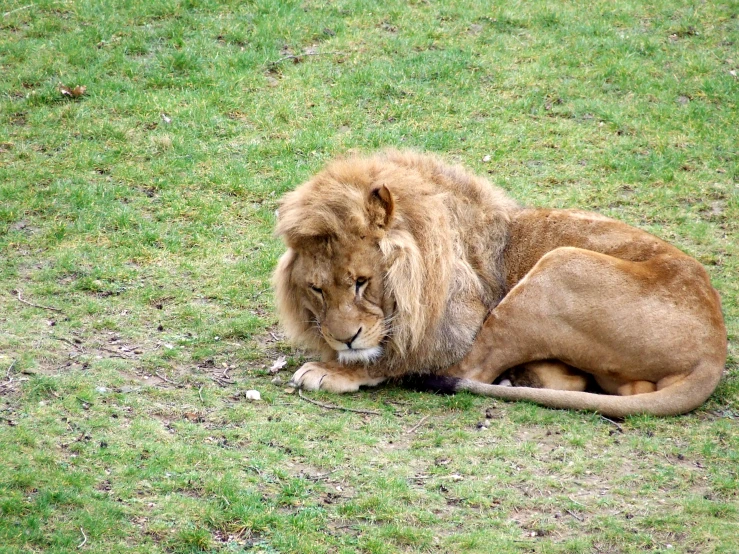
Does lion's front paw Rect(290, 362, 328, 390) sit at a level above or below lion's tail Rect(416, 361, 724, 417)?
above

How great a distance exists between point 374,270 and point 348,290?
197 mm

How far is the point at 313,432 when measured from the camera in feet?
18.6

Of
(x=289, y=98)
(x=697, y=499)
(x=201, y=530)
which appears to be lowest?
(x=697, y=499)

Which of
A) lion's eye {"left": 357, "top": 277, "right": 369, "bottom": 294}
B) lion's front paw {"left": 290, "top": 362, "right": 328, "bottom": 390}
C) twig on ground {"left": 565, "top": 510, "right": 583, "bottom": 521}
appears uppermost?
lion's eye {"left": 357, "top": 277, "right": 369, "bottom": 294}

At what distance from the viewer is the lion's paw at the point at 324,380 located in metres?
6.29

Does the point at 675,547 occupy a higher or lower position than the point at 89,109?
lower

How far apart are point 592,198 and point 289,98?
3348mm

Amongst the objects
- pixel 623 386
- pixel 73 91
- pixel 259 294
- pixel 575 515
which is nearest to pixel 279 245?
pixel 259 294

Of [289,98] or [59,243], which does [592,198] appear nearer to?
[289,98]

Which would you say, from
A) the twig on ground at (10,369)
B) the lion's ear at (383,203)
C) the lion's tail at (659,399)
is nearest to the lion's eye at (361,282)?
the lion's ear at (383,203)

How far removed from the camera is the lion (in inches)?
236

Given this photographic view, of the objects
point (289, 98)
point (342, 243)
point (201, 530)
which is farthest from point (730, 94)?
point (201, 530)

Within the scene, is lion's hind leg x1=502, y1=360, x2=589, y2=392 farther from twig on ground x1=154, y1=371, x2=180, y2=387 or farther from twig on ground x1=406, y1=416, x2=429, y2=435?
twig on ground x1=154, y1=371, x2=180, y2=387

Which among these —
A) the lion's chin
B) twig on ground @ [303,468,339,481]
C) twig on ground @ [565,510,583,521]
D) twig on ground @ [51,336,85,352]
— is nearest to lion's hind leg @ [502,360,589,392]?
the lion's chin
